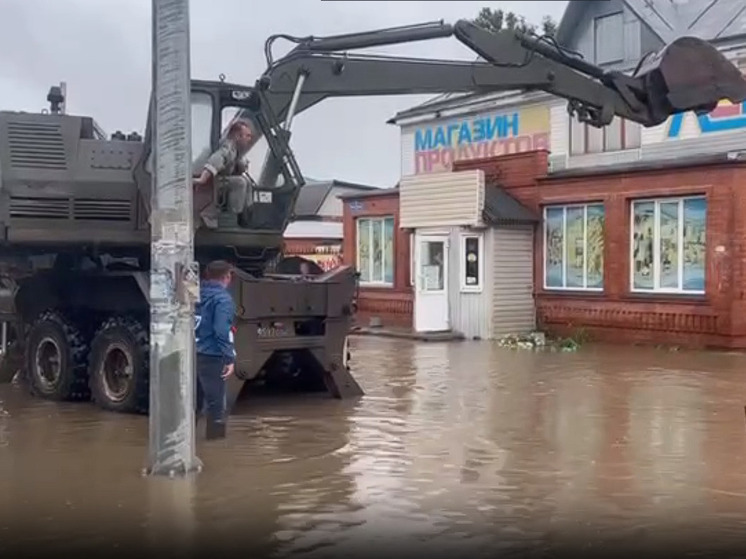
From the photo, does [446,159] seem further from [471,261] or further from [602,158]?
[471,261]

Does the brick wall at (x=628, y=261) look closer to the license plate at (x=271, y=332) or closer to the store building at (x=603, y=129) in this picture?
the store building at (x=603, y=129)

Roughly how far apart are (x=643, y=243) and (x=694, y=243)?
1.17 metres

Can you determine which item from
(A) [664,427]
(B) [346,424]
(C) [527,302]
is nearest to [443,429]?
(B) [346,424]

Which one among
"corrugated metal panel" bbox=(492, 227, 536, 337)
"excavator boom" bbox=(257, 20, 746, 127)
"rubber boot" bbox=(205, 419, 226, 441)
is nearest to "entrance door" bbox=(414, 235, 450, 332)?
"corrugated metal panel" bbox=(492, 227, 536, 337)

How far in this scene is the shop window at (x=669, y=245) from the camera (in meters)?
20.0

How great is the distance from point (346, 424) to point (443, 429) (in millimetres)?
995

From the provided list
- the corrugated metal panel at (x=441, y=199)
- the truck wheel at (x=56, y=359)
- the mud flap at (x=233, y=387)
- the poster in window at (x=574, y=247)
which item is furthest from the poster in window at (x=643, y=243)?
the truck wheel at (x=56, y=359)

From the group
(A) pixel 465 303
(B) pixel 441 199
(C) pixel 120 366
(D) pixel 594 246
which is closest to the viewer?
(C) pixel 120 366

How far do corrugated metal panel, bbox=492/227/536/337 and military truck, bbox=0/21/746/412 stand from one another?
9571 mm

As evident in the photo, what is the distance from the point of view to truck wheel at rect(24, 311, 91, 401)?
12477 mm

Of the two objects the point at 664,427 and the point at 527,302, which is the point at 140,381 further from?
the point at 527,302

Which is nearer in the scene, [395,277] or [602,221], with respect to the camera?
[602,221]

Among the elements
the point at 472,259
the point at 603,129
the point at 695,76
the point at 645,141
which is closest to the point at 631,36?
the point at 645,141

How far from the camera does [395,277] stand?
26.8m
